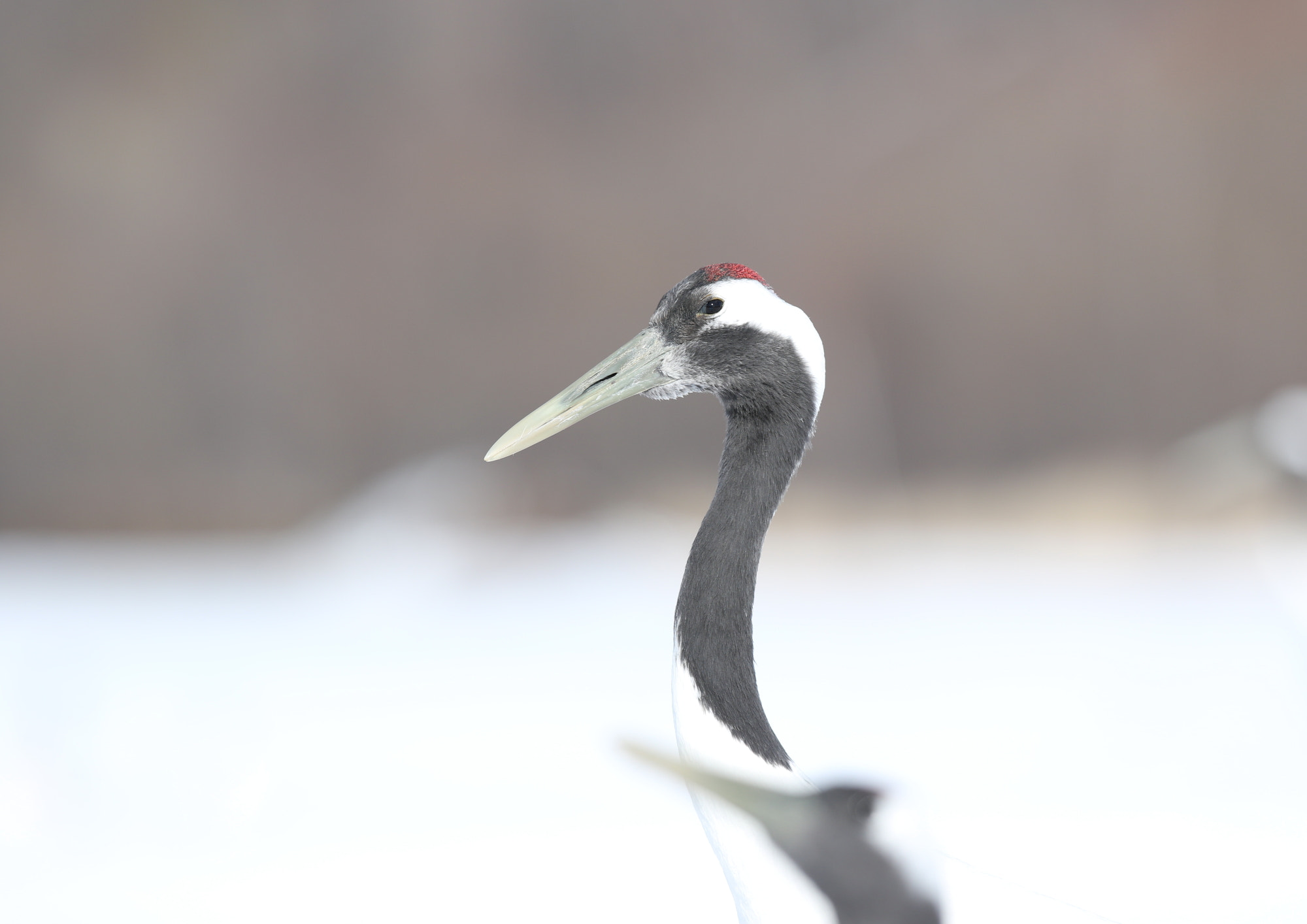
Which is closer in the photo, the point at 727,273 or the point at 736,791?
the point at 736,791

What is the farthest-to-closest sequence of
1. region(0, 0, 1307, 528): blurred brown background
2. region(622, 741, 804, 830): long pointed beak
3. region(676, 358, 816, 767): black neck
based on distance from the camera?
1. region(0, 0, 1307, 528): blurred brown background
2. region(676, 358, 816, 767): black neck
3. region(622, 741, 804, 830): long pointed beak

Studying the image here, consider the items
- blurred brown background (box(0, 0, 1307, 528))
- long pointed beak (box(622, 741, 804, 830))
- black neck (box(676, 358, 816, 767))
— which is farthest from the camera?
blurred brown background (box(0, 0, 1307, 528))

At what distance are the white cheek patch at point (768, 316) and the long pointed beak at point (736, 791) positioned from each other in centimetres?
40

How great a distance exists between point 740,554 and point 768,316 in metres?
0.18

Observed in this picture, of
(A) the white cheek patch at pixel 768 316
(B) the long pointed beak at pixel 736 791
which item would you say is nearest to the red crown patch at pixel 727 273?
(A) the white cheek patch at pixel 768 316

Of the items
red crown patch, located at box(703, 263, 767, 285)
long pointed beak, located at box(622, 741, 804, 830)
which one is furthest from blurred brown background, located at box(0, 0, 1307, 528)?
long pointed beak, located at box(622, 741, 804, 830)

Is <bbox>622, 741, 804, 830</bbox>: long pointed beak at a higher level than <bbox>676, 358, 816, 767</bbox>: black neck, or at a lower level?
lower

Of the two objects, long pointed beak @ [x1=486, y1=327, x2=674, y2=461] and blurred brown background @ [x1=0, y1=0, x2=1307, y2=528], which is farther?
blurred brown background @ [x1=0, y1=0, x2=1307, y2=528]

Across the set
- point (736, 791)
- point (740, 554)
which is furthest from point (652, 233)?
point (736, 791)

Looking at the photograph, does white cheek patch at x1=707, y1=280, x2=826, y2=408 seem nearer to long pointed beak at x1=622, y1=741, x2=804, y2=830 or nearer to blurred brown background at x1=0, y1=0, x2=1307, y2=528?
long pointed beak at x1=622, y1=741, x2=804, y2=830

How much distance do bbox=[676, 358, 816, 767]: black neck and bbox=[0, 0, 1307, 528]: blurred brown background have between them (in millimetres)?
2466

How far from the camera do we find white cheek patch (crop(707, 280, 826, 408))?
0.80 m

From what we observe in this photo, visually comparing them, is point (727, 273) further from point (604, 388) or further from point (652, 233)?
point (652, 233)

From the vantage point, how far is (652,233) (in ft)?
10.9
